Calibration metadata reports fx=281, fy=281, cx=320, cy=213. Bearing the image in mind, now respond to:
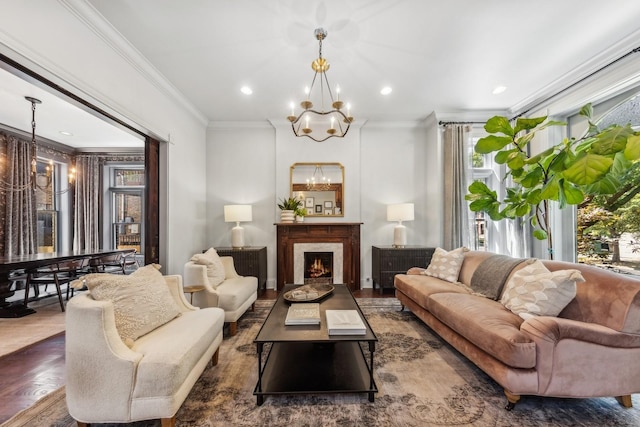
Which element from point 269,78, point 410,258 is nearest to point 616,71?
point 410,258

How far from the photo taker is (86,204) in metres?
6.05

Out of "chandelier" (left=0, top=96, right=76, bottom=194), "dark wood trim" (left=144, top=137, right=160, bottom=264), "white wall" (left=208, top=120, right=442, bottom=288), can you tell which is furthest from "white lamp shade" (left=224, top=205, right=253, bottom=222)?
"chandelier" (left=0, top=96, right=76, bottom=194)

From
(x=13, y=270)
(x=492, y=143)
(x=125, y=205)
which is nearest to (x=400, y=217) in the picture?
(x=492, y=143)

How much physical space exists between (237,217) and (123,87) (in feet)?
7.48

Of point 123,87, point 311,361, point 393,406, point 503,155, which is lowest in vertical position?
point 393,406

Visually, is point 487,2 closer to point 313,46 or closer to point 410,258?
point 313,46

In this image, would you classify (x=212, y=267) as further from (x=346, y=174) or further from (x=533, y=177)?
(x=533, y=177)

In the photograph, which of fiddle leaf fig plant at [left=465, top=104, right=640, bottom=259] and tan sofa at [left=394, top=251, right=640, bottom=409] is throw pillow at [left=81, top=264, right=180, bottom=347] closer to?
tan sofa at [left=394, top=251, right=640, bottom=409]

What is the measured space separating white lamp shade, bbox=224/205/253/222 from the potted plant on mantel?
0.54 metres

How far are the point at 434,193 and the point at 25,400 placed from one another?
5.09 m

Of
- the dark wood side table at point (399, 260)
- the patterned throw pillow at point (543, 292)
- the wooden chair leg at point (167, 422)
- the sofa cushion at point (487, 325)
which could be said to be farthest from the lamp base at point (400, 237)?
the wooden chair leg at point (167, 422)

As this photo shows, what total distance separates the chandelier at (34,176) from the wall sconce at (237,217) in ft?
8.84

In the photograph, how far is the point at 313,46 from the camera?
2797 mm

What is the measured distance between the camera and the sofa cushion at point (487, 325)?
5.58 ft
